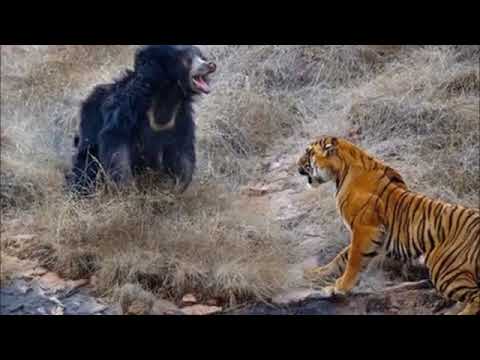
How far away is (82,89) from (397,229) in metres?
1.52

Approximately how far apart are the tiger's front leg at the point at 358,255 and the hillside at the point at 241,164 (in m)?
0.05

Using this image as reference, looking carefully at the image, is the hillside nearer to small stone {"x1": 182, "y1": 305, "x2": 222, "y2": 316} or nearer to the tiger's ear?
small stone {"x1": 182, "y1": 305, "x2": 222, "y2": 316}

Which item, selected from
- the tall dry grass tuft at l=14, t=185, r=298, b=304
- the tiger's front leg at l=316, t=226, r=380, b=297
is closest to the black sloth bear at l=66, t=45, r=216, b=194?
the tall dry grass tuft at l=14, t=185, r=298, b=304

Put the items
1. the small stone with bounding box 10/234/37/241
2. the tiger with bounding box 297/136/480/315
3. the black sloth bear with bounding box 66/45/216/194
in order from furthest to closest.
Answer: the black sloth bear with bounding box 66/45/216/194, the small stone with bounding box 10/234/37/241, the tiger with bounding box 297/136/480/315

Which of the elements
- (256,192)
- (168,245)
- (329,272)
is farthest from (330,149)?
(168,245)

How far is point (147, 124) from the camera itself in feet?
11.3

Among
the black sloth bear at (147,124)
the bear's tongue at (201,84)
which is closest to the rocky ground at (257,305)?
the black sloth bear at (147,124)

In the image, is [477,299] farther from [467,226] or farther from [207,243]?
[207,243]

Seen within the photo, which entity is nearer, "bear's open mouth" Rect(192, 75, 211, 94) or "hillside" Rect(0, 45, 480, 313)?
"hillside" Rect(0, 45, 480, 313)

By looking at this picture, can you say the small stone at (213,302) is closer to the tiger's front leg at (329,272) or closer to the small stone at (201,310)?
the small stone at (201,310)

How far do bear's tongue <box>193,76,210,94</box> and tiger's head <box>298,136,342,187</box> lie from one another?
517 mm

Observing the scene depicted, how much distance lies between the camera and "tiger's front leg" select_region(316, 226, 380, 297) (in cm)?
310

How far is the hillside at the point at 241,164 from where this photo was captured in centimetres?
→ 316

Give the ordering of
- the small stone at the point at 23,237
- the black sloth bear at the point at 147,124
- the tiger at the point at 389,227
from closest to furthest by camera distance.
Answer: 1. the tiger at the point at 389,227
2. the small stone at the point at 23,237
3. the black sloth bear at the point at 147,124
